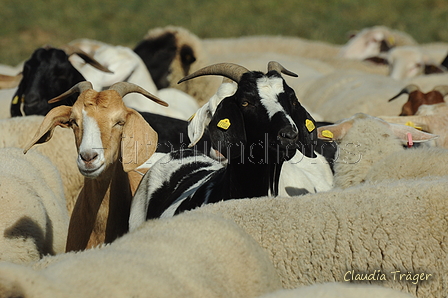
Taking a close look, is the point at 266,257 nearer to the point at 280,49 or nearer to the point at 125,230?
the point at 125,230

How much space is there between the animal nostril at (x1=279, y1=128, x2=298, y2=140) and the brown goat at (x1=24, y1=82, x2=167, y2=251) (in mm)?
694

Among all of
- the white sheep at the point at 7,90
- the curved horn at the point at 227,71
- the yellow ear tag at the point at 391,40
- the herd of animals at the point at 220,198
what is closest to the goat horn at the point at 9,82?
the white sheep at the point at 7,90

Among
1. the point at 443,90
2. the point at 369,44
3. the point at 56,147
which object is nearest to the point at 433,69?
the point at 369,44

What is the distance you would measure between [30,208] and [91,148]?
943 millimetres

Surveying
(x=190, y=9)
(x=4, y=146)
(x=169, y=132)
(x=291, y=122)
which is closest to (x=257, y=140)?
(x=291, y=122)

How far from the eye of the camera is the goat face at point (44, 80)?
5504mm

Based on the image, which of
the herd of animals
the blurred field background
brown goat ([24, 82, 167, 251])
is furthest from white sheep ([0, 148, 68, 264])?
the blurred field background

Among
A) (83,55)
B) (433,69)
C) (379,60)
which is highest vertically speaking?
(379,60)

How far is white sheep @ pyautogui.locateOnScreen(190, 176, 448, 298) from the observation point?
2.87m

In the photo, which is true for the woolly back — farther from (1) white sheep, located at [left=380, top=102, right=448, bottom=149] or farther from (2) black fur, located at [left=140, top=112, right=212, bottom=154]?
(2) black fur, located at [left=140, top=112, right=212, bottom=154]

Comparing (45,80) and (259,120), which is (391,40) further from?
(259,120)

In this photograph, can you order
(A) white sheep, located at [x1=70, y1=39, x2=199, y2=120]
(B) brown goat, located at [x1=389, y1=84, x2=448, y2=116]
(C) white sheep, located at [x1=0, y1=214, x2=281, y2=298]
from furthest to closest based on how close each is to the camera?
(A) white sheep, located at [x1=70, y1=39, x2=199, y2=120], (B) brown goat, located at [x1=389, y1=84, x2=448, y2=116], (C) white sheep, located at [x1=0, y1=214, x2=281, y2=298]

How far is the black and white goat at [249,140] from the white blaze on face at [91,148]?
0.60 meters

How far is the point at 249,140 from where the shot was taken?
351 centimetres
